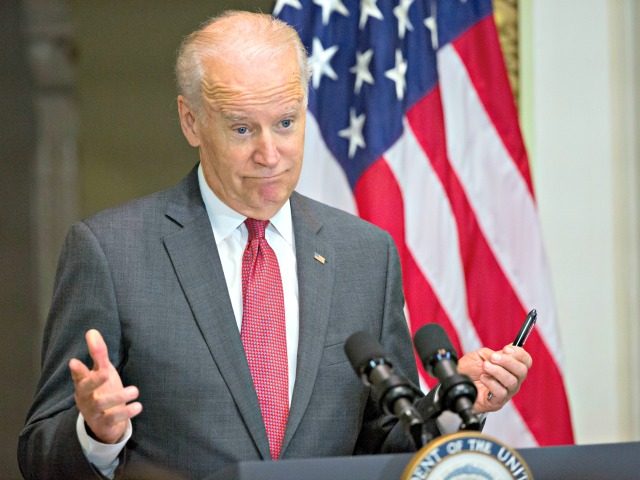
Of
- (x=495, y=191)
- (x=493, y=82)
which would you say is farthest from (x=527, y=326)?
(x=493, y=82)

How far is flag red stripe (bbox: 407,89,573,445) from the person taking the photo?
370cm

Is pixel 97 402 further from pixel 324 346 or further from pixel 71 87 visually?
pixel 71 87

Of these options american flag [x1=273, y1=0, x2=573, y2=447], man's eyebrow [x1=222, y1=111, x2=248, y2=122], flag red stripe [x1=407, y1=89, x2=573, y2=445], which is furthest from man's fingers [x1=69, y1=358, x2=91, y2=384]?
flag red stripe [x1=407, y1=89, x2=573, y2=445]

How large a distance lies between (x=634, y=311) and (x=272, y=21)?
2227mm

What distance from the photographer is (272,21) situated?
7.88ft

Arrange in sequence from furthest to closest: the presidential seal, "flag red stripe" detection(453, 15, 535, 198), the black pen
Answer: "flag red stripe" detection(453, 15, 535, 198), the black pen, the presidential seal

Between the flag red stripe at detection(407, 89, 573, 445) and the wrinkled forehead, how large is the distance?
1.42 m

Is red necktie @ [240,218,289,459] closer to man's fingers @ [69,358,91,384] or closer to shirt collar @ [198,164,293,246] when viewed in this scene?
shirt collar @ [198,164,293,246]

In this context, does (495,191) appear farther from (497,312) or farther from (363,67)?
(363,67)

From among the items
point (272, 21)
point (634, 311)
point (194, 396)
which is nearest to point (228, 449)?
point (194, 396)

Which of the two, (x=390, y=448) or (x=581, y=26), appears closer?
(x=390, y=448)

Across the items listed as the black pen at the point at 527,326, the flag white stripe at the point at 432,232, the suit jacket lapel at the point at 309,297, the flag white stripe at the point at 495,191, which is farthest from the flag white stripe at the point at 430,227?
the black pen at the point at 527,326

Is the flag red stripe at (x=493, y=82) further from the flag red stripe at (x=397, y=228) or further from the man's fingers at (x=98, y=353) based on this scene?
the man's fingers at (x=98, y=353)

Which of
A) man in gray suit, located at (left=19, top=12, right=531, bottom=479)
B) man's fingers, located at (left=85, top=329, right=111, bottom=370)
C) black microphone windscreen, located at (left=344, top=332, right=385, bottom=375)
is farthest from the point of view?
man in gray suit, located at (left=19, top=12, right=531, bottom=479)
